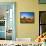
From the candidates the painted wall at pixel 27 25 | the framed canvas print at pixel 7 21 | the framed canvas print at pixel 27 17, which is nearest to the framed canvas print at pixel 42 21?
the painted wall at pixel 27 25

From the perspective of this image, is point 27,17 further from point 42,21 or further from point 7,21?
point 7,21

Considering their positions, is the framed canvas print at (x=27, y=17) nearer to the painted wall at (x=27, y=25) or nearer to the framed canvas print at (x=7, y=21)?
the painted wall at (x=27, y=25)

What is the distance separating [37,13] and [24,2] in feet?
1.95

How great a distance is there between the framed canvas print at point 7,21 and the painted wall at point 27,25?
0.59ft

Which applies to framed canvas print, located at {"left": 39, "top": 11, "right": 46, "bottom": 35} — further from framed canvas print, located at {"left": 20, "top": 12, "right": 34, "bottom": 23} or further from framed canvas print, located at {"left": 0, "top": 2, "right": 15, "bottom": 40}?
framed canvas print, located at {"left": 0, "top": 2, "right": 15, "bottom": 40}

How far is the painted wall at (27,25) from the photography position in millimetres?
4945

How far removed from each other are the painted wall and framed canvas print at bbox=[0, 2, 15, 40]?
179mm

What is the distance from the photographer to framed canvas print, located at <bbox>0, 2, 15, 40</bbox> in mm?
5016

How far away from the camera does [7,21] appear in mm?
5098

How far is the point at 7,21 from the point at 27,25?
0.73m

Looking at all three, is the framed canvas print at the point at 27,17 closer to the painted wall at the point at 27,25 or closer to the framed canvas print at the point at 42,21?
A: the painted wall at the point at 27,25

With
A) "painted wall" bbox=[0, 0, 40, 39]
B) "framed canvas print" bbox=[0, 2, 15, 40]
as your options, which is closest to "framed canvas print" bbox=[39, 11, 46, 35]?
"painted wall" bbox=[0, 0, 40, 39]

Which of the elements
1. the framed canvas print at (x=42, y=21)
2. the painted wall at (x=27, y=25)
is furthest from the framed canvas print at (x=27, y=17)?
the framed canvas print at (x=42, y=21)

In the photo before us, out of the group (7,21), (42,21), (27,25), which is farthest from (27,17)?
(7,21)
